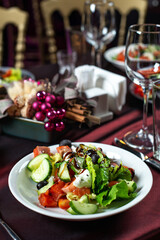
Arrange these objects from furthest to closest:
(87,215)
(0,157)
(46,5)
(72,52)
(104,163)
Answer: (46,5) < (72,52) < (0,157) < (104,163) < (87,215)

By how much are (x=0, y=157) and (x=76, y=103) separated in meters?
0.31

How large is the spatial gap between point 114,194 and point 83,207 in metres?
0.07

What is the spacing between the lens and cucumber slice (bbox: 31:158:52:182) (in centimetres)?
79

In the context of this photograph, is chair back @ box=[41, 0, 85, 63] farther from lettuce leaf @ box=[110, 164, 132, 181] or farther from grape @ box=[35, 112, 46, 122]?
lettuce leaf @ box=[110, 164, 132, 181]

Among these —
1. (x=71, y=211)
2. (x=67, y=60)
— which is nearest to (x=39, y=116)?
(x=71, y=211)

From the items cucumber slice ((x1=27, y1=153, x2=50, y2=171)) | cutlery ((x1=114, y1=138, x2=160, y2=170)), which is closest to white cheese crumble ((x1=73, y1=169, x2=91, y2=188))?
cucumber slice ((x1=27, y1=153, x2=50, y2=171))

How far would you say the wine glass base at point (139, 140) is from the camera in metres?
1.03

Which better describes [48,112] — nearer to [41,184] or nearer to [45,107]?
[45,107]

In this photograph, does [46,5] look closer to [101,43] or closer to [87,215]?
[101,43]

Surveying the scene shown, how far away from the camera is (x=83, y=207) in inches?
26.5

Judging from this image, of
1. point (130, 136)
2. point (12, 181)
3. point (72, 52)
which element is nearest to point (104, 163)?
point (12, 181)

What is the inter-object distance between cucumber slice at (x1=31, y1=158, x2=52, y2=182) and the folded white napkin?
43 cm

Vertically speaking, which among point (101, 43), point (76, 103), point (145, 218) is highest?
point (101, 43)

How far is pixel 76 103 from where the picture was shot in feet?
3.67
